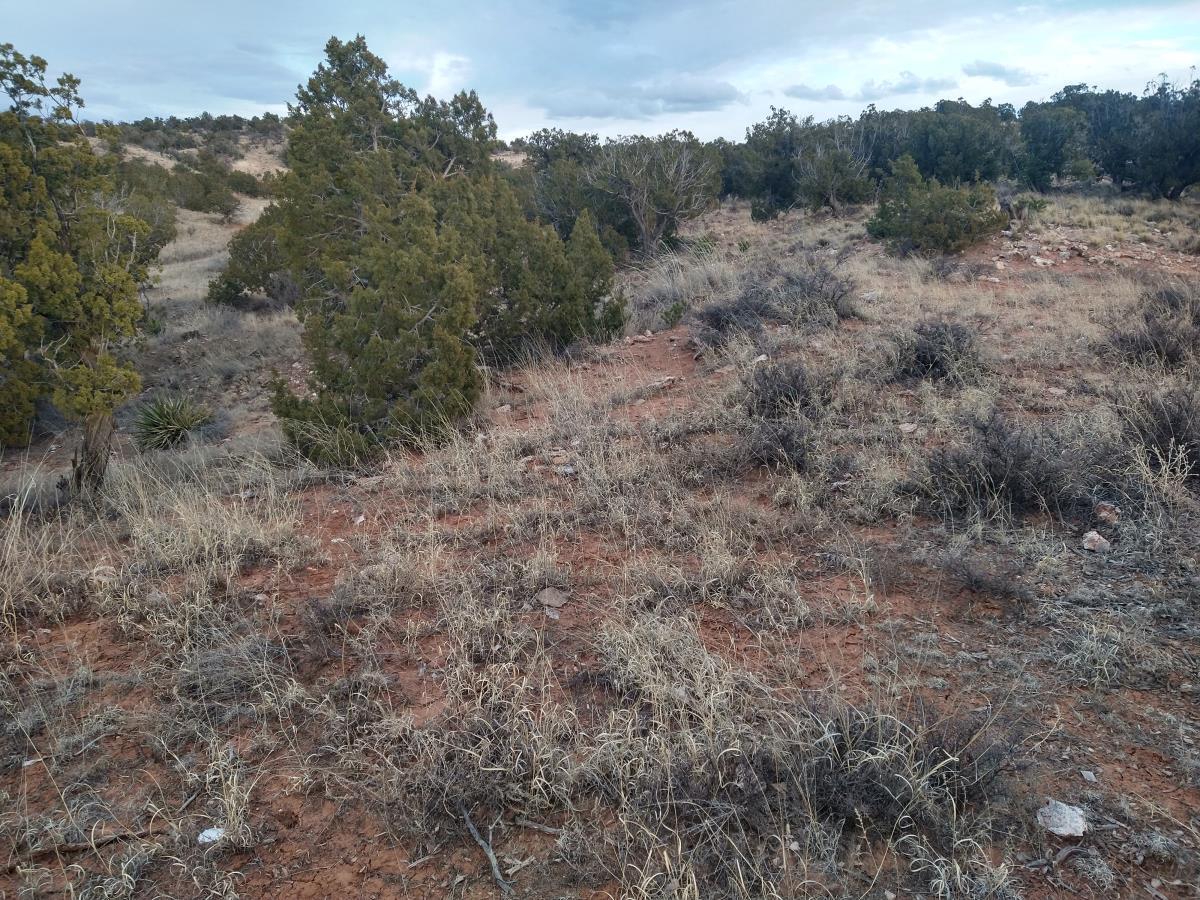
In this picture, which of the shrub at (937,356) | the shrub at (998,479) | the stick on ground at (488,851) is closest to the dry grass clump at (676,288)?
the shrub at (937,356)

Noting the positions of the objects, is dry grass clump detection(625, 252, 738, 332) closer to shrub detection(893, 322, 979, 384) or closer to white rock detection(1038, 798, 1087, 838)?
shrub detection(893, 322, 979, 384)

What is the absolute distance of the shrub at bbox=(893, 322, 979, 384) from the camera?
19.9 ft

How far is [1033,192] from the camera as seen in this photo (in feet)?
64.5

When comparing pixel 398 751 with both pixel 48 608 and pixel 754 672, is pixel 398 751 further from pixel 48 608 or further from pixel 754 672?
pixel 48 608

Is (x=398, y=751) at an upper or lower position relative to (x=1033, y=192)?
lower

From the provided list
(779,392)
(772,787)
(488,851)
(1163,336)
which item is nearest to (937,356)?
(779,392)

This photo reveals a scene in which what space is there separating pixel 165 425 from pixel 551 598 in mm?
6965

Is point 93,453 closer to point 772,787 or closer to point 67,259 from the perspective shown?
point 67,259

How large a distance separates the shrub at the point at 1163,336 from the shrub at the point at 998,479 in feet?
9.03

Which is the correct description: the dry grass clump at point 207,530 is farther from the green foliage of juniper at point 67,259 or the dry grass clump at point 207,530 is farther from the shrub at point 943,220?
the shrub at point 943,220

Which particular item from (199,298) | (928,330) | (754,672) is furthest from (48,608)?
(199,298)

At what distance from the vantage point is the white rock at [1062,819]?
2.03 metres

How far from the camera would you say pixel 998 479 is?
13.0 feet

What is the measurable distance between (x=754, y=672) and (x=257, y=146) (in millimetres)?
48775
